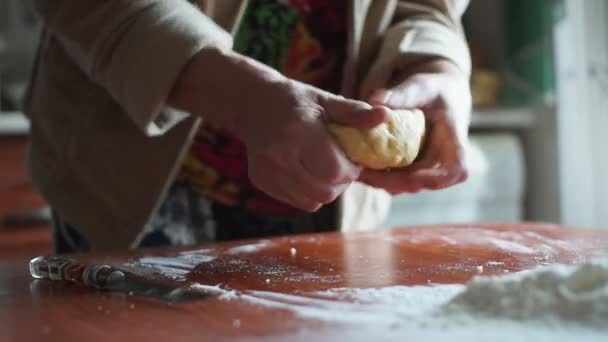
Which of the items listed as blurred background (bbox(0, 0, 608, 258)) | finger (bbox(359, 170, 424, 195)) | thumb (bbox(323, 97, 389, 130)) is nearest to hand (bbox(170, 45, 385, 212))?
thumb (bbox(323, 97, 389, 130))

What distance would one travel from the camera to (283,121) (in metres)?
0.69

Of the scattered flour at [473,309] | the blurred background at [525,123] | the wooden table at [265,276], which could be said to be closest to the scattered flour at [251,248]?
the wooden table at [265,276]

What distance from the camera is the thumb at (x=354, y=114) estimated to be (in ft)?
2.32

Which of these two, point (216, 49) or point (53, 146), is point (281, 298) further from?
point (53, 146)

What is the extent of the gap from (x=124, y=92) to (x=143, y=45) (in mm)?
58

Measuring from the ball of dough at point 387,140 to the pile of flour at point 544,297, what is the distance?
211 millimetres

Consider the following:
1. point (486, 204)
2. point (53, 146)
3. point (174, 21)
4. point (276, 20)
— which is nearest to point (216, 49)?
point (174, 21)

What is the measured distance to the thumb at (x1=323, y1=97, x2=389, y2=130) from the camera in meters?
0.71

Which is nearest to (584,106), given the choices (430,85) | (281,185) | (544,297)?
(430,85)

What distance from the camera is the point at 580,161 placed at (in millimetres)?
2277

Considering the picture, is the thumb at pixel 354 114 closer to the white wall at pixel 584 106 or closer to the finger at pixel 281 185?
the finger at pixel 281 185

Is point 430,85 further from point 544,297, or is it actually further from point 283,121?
point 544,297

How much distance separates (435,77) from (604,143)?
1527 millimetres

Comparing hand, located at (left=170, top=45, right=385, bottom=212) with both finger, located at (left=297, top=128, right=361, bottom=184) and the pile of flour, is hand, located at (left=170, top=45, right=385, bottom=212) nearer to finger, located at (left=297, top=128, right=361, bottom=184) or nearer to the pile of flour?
finger, located at (left=297, top=128, right=361, bottom=184)
